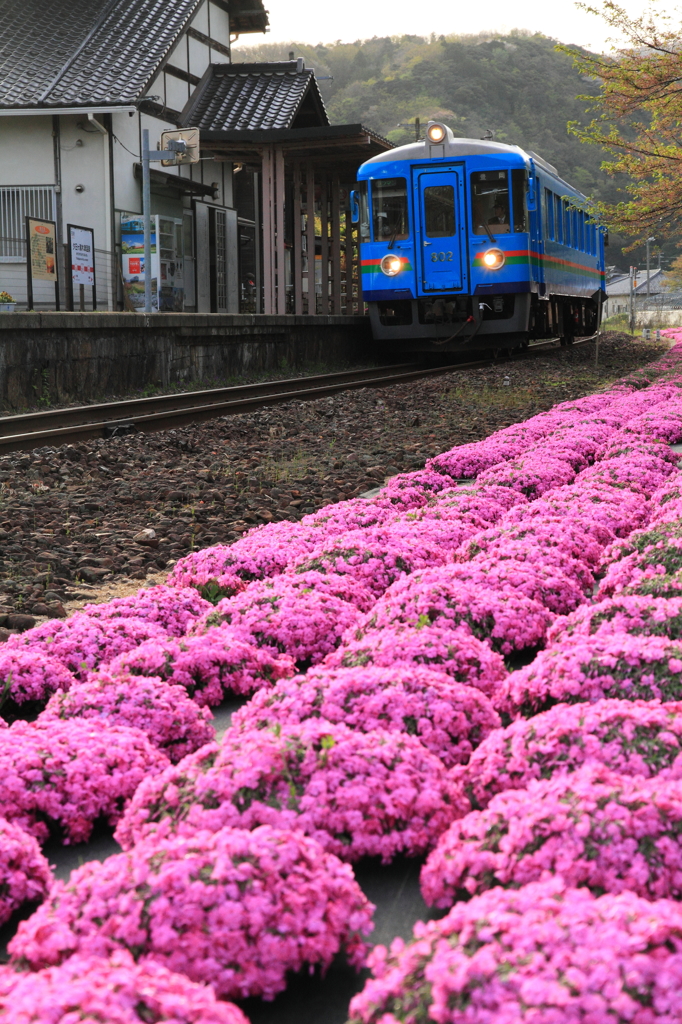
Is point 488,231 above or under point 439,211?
under

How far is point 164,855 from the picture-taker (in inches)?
71.0

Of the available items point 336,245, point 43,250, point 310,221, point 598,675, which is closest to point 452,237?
point 310,221

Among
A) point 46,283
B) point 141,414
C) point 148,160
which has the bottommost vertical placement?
point 141,414

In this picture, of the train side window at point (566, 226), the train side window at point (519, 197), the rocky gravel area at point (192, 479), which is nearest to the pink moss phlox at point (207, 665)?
the rocky gravel area at point (192, 479)

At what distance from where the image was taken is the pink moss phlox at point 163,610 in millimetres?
3645

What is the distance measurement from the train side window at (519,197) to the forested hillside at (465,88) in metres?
88.1

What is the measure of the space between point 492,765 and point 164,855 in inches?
30.0

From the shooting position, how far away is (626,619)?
9.98ft

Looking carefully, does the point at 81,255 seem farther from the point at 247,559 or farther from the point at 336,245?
the point at 247,559

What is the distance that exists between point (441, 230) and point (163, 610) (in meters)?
14.6

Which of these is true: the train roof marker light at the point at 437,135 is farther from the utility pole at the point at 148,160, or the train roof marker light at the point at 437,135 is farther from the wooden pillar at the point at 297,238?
the wooden pillar at the point at 297,238

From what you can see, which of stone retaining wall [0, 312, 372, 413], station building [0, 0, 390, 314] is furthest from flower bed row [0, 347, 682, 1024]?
station building [0, 0, 390, 314]

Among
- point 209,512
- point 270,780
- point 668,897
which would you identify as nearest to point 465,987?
point 668,897

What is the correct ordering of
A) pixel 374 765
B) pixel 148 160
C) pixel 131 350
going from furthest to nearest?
pixel 148 160 < pixel 131 350 < pixel 374 765
